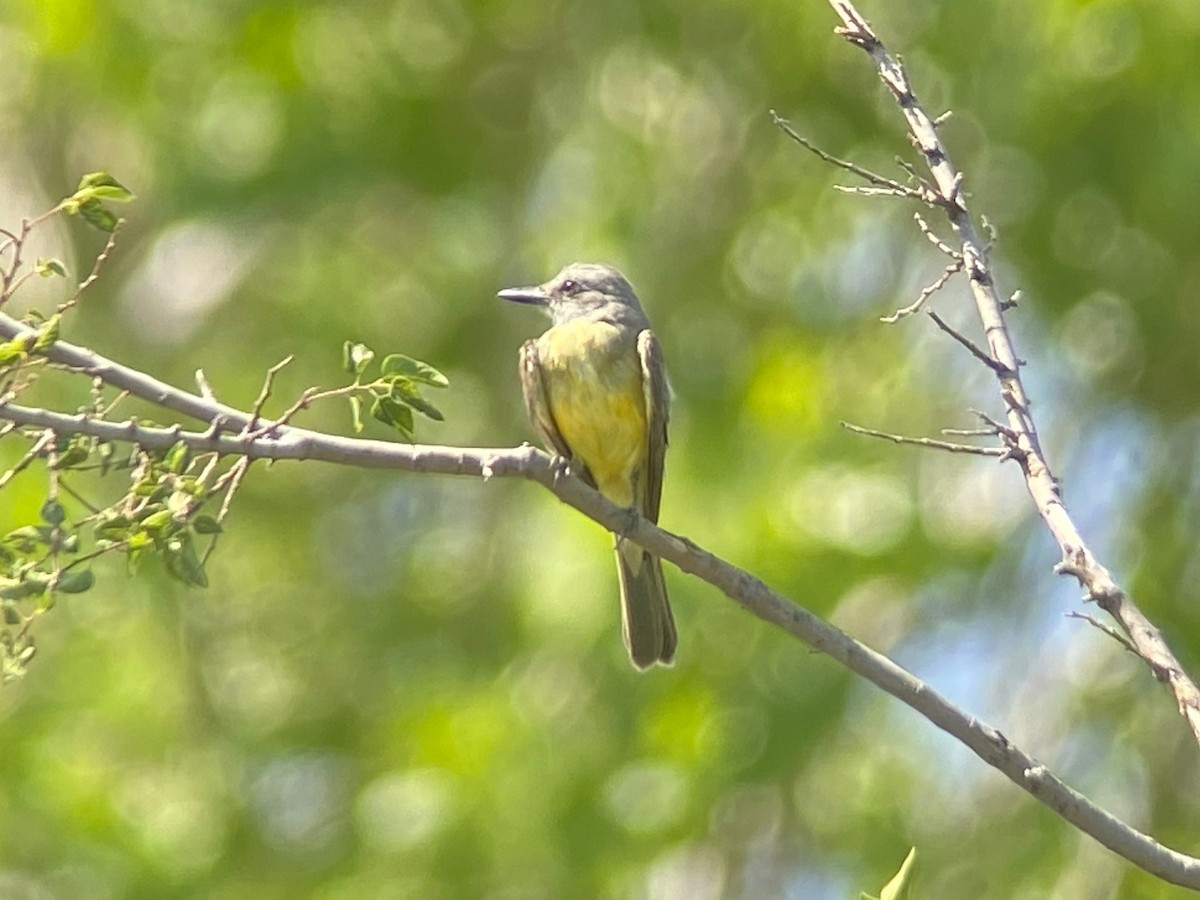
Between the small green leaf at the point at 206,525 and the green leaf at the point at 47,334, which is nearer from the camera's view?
the green leaf at the point at 47,334

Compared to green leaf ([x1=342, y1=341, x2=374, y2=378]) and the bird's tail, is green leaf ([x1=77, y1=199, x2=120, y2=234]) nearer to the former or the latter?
green leaf ([x1=342, y1=341, x2=374, y2=378])

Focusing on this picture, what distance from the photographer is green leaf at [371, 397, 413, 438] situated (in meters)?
3.36

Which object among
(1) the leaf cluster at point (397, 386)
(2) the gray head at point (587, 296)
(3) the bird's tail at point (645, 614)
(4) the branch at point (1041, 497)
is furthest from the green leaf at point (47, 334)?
(2) the gray head at point (587, 296)

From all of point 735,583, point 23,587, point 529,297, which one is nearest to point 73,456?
point 23,587

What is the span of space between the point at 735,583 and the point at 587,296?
2694 millimetres

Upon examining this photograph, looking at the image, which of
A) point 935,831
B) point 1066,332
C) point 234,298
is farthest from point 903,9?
point 234,298

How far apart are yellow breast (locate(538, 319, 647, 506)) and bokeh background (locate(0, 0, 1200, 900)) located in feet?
3.45

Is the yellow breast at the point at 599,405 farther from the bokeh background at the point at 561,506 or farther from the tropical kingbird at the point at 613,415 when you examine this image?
the bokeh background at the point at 561,506

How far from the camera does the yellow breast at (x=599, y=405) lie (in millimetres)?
5523

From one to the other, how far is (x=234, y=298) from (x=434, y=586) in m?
1.78

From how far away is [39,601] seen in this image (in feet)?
10.4

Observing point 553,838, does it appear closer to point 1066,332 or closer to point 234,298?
point 1066,332

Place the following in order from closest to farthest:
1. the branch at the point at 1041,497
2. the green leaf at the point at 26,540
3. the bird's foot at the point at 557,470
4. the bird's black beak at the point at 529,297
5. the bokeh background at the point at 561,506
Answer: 1. the branch at the point at 1041,497
2. the green leaf at the point at 26,540
3. the bird's foot at the point at 557,470
4. the bird's black beak at the point at 529,297
5. the bokeh background at the point at 561,506

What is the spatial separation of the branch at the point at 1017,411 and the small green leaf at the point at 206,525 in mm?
1348
